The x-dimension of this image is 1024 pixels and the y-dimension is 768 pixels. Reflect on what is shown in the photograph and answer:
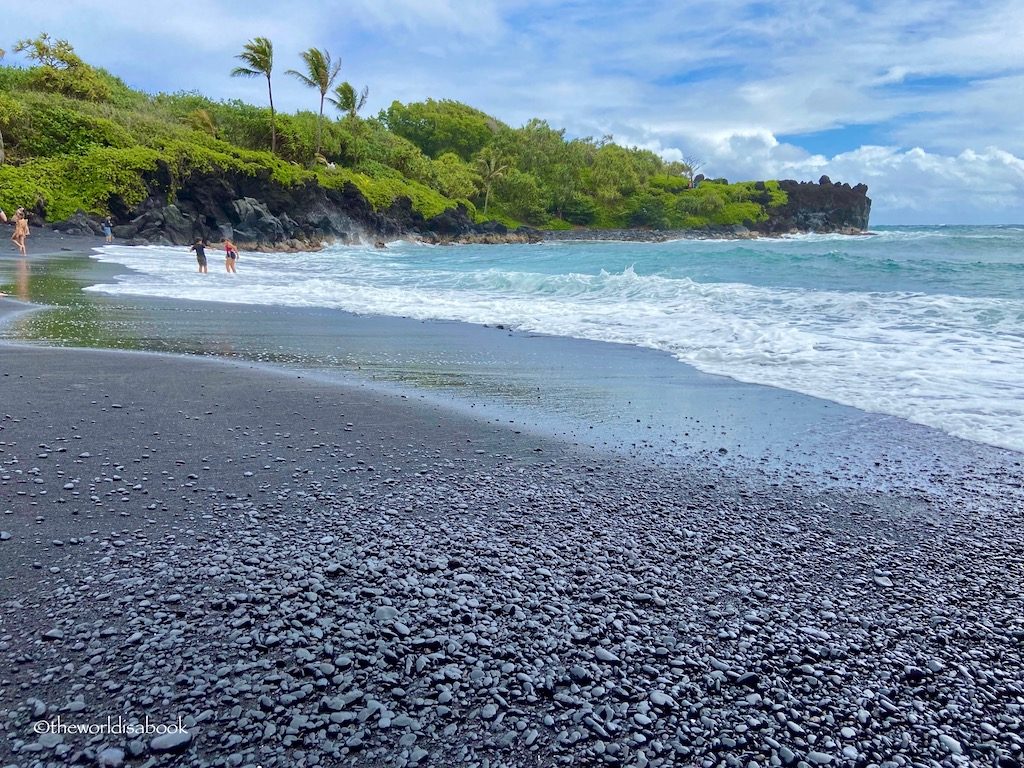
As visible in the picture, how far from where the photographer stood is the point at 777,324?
9.59m

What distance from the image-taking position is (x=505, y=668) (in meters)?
1.92

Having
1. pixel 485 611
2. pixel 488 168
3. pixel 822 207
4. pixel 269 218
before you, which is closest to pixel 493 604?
pixel 485 611

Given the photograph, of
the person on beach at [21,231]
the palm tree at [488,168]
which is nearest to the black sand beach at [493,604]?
the person on beach at [21,231]

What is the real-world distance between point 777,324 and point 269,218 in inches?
1374

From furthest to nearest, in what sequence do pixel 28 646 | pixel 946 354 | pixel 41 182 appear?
pixel 41 182 → pixel 946 354 → pixel 28 646

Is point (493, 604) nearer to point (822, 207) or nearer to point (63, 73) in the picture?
point (63, 73)

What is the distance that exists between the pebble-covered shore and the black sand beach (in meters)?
0.01

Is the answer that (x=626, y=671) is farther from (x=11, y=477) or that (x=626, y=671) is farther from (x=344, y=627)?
(x=11, y=477)

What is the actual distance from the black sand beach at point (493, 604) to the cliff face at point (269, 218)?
34102 millimetres

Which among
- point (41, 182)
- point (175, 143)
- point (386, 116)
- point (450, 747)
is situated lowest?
point (450, 747)

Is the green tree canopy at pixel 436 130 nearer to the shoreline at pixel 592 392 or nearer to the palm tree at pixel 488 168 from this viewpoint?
the palm tree at pixel 488 168

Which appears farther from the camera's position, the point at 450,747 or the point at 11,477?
the point at 11,477

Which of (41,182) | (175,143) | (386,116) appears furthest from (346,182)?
(386,116)

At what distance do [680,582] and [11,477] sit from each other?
3220 mm
